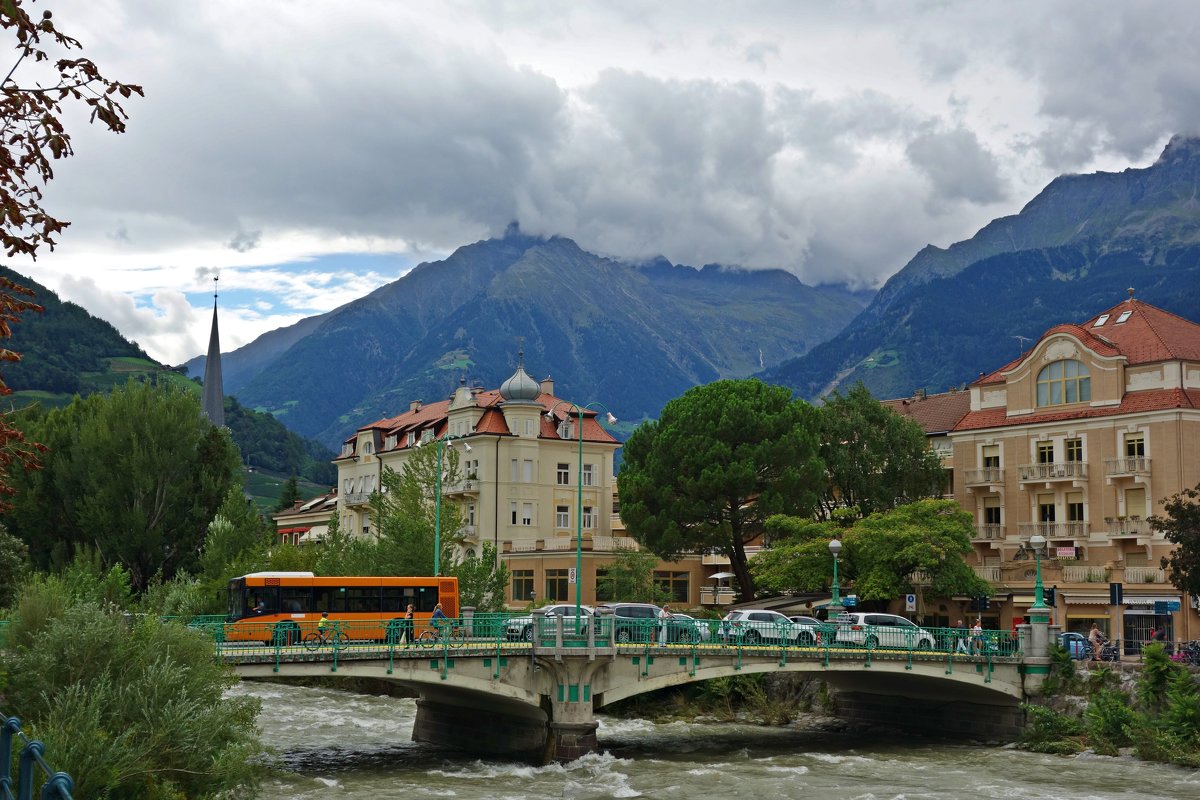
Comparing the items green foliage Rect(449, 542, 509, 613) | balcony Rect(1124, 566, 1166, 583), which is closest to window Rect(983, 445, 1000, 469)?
balcony Rect(1124, 566, 1166, 583)

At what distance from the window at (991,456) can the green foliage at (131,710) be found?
51.7 m

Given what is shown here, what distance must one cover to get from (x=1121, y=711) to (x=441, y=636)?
75.5 ft

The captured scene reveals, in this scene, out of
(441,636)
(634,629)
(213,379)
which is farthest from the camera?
(213,379)

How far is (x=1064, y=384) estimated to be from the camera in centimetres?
7094

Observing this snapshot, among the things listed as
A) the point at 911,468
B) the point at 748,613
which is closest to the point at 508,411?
the point at 911,468

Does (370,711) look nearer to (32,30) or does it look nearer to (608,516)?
(608,516)

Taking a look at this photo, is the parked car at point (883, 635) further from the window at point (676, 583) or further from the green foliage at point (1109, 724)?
the window at point (676, 583)

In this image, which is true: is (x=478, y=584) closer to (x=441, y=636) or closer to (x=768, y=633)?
(x=768, y=633)

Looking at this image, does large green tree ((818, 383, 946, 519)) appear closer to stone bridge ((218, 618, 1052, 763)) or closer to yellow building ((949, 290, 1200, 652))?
yellow building ((949, 290, 1200, 652))

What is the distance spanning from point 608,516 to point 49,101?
277 feet

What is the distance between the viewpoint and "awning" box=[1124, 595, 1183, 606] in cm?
5966

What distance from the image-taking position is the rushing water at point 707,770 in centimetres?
3856

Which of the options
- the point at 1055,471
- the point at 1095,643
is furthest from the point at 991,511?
the point at 1095,643

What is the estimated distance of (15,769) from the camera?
65.3 feet
